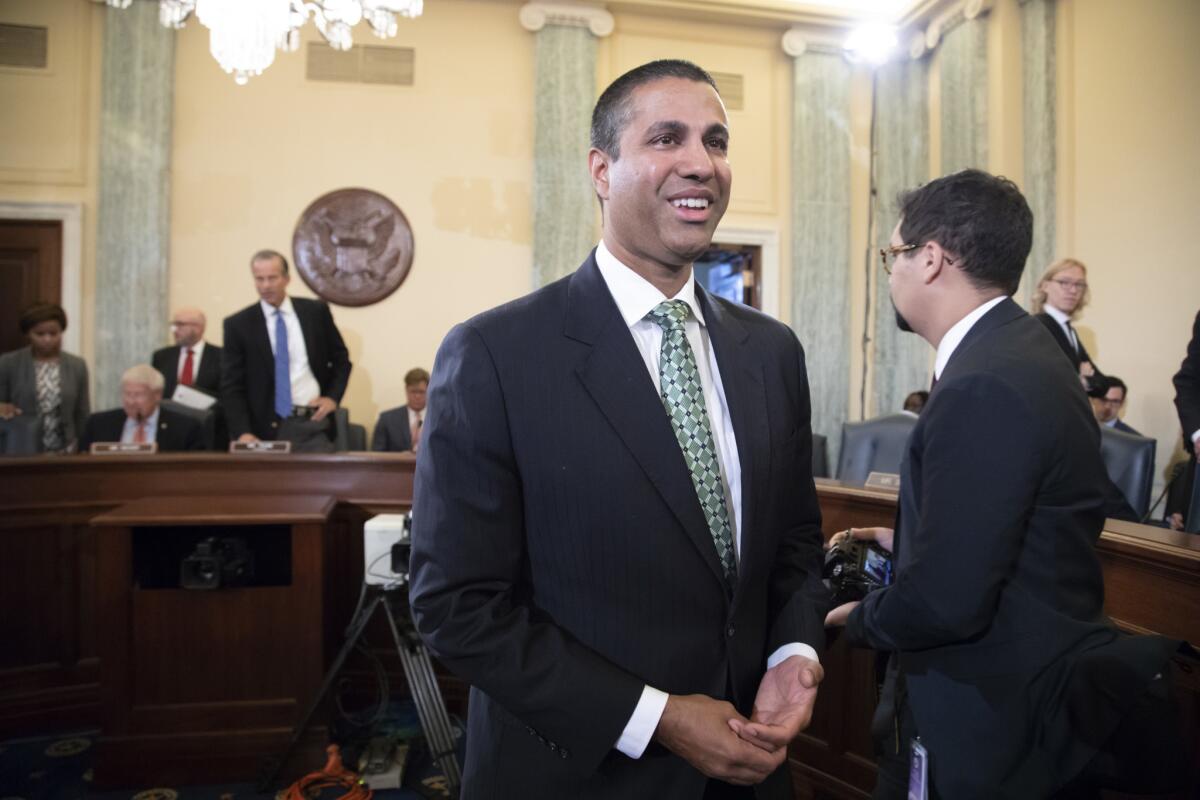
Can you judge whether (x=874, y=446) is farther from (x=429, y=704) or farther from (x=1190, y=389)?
(x=429, y=704)

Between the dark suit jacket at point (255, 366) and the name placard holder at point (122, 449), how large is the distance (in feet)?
2.35

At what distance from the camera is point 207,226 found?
19.8 ft

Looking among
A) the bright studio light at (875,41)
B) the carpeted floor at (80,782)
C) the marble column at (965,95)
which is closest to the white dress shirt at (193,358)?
the carpeted floor at (80,782)

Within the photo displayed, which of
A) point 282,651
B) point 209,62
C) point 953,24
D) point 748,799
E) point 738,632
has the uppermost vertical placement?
point 953,24

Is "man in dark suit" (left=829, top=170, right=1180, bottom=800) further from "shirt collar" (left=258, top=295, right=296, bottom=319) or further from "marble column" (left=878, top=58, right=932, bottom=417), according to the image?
"marble column" (left=878, top=58, right=932, bottom=417)

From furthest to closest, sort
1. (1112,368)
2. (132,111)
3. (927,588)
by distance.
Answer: (132,111) → (1112,368) → (927,588)

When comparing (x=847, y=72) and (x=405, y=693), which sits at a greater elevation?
(x=847, y=72)

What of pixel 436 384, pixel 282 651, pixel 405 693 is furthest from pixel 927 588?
pixel 405 693

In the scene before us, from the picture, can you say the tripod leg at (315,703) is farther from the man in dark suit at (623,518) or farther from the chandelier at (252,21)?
the chandelier at (252,21)

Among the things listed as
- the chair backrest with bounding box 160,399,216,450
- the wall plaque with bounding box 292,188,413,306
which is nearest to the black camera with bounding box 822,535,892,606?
the chair backrest with bounding box 160,399,216,450

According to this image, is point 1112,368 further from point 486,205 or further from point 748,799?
point 748,799

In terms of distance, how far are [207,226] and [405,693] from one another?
13.8 ft

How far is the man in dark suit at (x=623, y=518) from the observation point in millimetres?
994

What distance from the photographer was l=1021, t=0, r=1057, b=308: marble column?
17.7 ft
